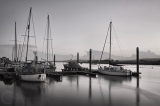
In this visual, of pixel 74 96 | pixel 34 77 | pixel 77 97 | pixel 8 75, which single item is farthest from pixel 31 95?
pixel 8 75

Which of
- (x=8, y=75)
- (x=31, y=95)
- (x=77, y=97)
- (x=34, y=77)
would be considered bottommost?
(x=77, y=97)

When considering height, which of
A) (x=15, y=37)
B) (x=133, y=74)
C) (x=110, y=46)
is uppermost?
(x=15, y=37)

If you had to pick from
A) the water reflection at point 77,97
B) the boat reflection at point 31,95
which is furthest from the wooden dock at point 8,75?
the boat reflection at point 31,95

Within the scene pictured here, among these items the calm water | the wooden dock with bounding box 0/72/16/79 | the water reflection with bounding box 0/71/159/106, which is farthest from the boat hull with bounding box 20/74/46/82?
the wooden dock with bounding box 0/72/16/79

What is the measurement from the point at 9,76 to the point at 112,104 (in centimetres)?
2363

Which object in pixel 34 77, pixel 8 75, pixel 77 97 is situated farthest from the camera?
pixel 8 75

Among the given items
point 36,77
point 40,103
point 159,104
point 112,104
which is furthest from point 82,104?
point 36,77

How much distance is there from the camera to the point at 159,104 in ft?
42.1

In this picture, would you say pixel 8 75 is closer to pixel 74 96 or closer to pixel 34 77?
pixel 34 77

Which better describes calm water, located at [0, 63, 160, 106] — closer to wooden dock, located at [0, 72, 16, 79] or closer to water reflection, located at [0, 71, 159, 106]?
water reflection, located at [0, 71, 159, 106]

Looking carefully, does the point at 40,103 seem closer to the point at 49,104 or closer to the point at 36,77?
the point at 49,104

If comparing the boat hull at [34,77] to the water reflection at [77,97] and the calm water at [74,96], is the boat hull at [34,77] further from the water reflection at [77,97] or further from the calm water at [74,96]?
the water reflection at [77,97]

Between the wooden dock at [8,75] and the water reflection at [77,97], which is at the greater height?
the wooden dock at [8,75]

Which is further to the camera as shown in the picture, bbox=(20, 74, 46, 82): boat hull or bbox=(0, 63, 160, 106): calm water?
bbox=(20, 74, 46, 82): boat hull
